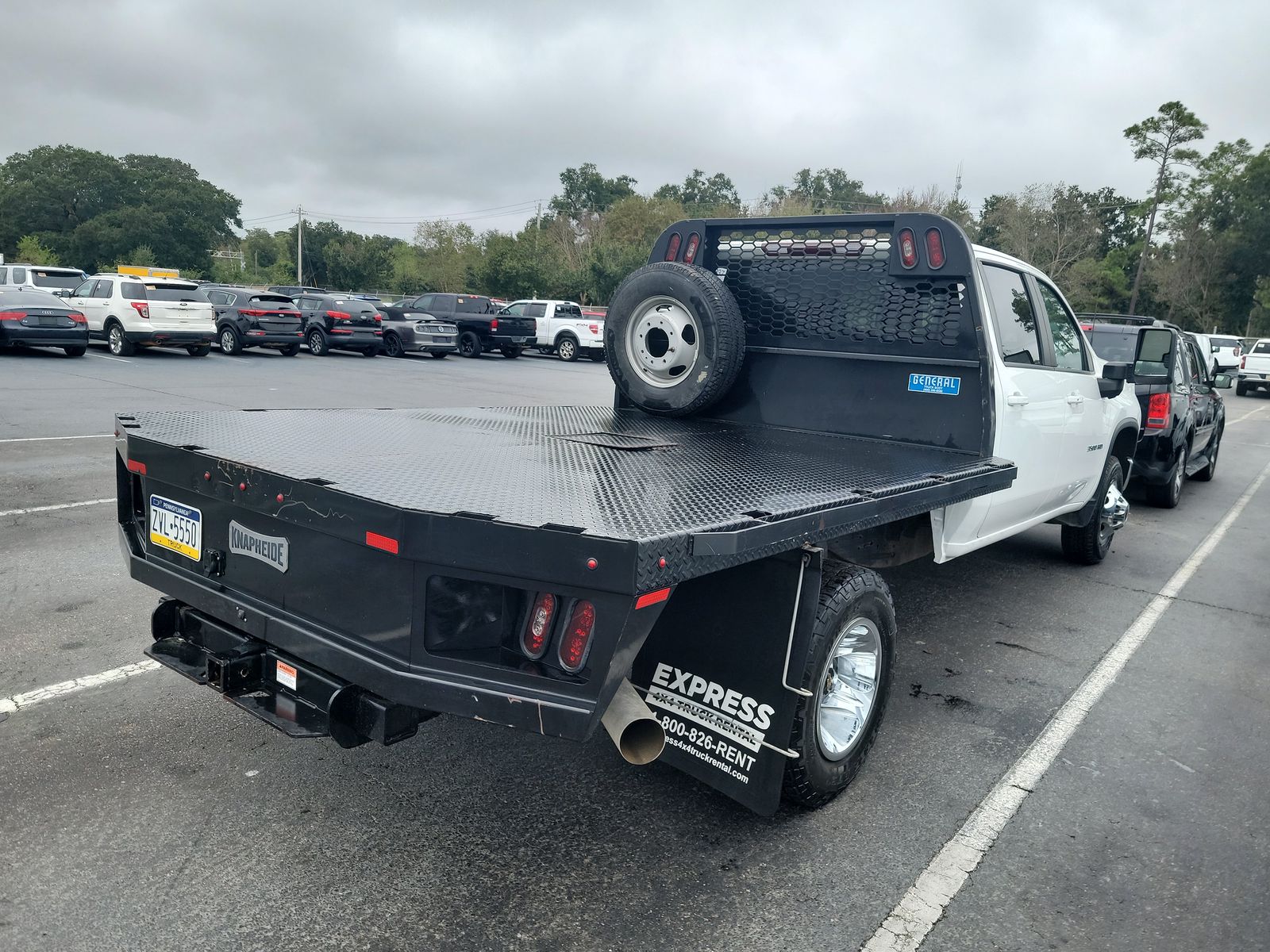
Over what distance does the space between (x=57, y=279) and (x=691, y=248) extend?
22.1m

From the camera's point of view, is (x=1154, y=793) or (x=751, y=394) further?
(x=751, y=394)

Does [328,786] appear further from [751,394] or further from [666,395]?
[751,394]

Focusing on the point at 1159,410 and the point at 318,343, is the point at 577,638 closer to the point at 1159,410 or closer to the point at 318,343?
the point at 1159,410

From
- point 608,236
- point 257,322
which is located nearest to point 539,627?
point 257,322

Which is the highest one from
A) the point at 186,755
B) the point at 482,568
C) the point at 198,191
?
the point at 198,191

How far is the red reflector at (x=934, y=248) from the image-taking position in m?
4.34

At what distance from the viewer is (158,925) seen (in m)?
2.39

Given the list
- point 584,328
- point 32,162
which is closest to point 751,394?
Answer: point 584,328

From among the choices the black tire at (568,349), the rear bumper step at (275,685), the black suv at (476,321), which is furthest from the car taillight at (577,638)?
the black tire at (568,349)

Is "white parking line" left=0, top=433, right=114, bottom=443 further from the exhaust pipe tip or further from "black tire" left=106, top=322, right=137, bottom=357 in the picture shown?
"black tire" left=106, top=322, right=137, bottom=357

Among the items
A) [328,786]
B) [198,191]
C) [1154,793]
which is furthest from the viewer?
[198,191]

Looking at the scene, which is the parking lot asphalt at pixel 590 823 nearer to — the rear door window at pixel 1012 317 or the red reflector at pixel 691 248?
the rear door window at pixel 1012 317

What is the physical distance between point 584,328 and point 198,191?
214 ft

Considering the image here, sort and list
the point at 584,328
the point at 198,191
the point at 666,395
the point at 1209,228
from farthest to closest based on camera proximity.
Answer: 1. the point at 198,191
2. the point at 1209,228
3. the point at 584,328
4. the point at 666,395
